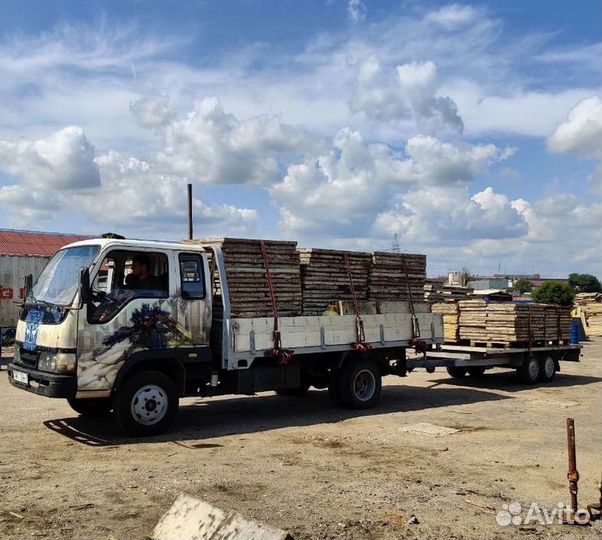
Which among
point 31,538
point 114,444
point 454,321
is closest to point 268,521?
point 31,538

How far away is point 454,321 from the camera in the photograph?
15492mm

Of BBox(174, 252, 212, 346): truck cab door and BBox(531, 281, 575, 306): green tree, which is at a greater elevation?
BBox(531, 281, 575, 306): green tree

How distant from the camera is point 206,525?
199 inches

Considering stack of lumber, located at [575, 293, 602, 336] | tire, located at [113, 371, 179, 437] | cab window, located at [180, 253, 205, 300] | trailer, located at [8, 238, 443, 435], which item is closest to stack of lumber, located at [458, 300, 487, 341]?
trailer, located at [8, 238, 443, 435]

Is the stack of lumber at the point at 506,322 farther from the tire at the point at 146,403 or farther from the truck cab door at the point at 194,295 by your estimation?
Result: the tire at the point at 146,403

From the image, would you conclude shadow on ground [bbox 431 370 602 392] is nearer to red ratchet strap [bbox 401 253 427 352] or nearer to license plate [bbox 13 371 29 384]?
red ratchet strap [bbox 401 253 427 352]

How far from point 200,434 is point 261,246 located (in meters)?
3.08

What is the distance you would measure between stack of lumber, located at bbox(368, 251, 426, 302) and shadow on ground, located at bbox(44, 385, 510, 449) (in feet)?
6.75

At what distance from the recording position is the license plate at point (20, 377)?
888 centimetres

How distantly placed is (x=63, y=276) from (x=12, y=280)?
1486 centimetres

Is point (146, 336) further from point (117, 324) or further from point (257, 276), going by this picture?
point (257, 276)

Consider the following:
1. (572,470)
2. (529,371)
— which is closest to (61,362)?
(572,470)

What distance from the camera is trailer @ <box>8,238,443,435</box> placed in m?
8.59

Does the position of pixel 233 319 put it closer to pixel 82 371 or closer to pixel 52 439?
Answer: pixel 82 371
